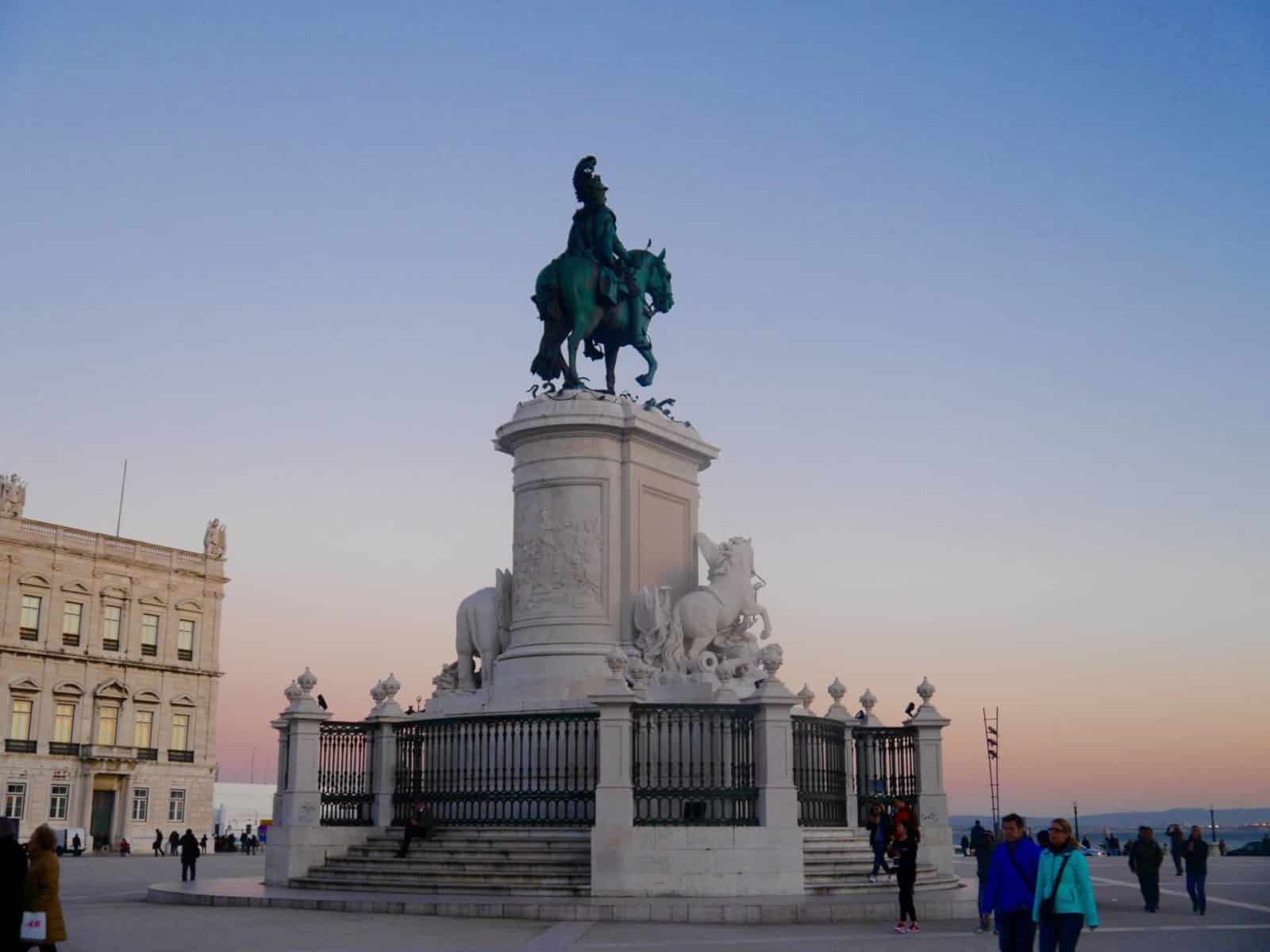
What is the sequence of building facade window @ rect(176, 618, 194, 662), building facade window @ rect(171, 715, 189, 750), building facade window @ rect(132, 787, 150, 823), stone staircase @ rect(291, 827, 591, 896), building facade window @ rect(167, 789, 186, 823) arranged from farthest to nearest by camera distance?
building facade window @ rect(176, 618, 194, 662) → building facade window @ rect(171, 715, 189, 750) → building facade window @ rect(167, 789, 186, 823) → building facade window @ rect(132, 787, 150, 823) → stone staircase @ rect(291, 827, 591, 896)

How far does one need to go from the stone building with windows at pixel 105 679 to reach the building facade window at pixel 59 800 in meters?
0.05

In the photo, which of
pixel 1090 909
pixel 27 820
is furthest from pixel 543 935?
pixel 27 820

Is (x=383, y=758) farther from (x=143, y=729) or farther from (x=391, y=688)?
(x=143, y=729)

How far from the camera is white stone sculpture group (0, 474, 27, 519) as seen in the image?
62531 mm

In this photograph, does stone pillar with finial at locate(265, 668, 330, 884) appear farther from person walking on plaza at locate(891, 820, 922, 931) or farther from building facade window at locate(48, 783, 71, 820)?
building facade window at locate(48, 783, 71, 820)

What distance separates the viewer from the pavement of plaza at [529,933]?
1427 centimetres

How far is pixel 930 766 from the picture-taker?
74.8ft

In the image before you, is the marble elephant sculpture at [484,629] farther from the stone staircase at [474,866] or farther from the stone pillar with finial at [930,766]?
the stone pillar with finial at [930,766]

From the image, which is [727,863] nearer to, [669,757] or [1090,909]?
[669,757]

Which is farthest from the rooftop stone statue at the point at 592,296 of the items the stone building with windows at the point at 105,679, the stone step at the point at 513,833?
the stone building with windows at the point at 105,679

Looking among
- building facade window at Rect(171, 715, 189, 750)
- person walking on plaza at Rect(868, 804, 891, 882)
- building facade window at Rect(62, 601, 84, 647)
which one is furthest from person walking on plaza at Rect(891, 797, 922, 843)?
building facade window at Rect(171, 715, 189, 750)

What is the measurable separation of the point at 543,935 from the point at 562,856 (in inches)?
154

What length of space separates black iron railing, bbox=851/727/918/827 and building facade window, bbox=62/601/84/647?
49333 millimetres

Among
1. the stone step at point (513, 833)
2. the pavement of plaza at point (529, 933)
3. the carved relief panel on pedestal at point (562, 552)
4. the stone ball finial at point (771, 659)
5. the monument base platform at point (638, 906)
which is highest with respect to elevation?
the carved relief panel on pedestal at point (562, 552)
